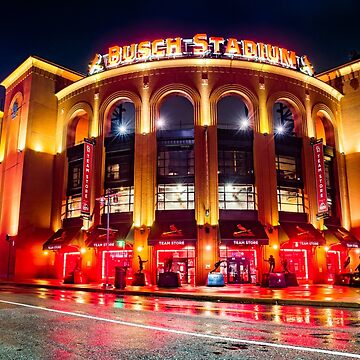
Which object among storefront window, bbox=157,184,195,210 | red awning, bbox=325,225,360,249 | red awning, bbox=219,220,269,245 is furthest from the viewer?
red awning, bbox=325,225,360,249

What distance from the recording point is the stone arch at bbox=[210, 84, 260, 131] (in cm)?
3319

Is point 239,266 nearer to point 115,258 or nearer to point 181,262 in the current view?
point 181,262

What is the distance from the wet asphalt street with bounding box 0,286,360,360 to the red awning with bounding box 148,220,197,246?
17543 mm

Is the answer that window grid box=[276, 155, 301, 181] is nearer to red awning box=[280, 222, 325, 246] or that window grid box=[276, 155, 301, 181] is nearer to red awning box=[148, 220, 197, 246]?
red awning box=[280, 222, 325, 246]

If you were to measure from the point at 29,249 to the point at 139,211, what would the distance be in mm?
11704

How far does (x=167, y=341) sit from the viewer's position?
737 cm

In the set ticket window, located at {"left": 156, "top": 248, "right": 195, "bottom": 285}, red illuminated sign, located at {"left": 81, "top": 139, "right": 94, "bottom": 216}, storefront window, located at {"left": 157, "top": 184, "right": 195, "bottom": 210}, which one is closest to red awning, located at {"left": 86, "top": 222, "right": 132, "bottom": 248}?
red illuminated sign, located at {"left": 81, "top": 139, "right": 94, "bottom": 216}

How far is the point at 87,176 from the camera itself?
3422 centimetres

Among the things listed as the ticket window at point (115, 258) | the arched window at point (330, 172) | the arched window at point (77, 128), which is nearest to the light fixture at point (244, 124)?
the arched window at point (330, 172)

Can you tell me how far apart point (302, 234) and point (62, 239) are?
19798 millimetres

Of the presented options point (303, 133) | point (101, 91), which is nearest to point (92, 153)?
point (101, 91)

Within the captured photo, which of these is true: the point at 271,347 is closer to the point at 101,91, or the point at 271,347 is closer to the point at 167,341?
the point at 167,341

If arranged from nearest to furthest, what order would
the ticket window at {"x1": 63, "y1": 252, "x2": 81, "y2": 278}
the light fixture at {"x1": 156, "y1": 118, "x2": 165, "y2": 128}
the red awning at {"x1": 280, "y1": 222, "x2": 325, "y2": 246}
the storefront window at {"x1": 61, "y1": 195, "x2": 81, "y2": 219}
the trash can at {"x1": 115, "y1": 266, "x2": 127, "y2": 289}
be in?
the trash can at {"x1": 115, "y1": 266, "x2": 127, "y2": 289} → the red awning at {"x1": 280, "y1": 222, "x2": 325, "y2": 246} → the light fixture at {"x1": 156, "y1": 118, "x2": 165, "y2": 128} → the ticket window at {"x1": 63, "y1": 252, "x2": 81, "y2": 278} → the storefront window at {"x1": 61, "y1": 195, "x2": 81, "y2": 219}

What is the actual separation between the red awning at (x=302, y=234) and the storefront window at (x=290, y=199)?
Result: 5.61ft
